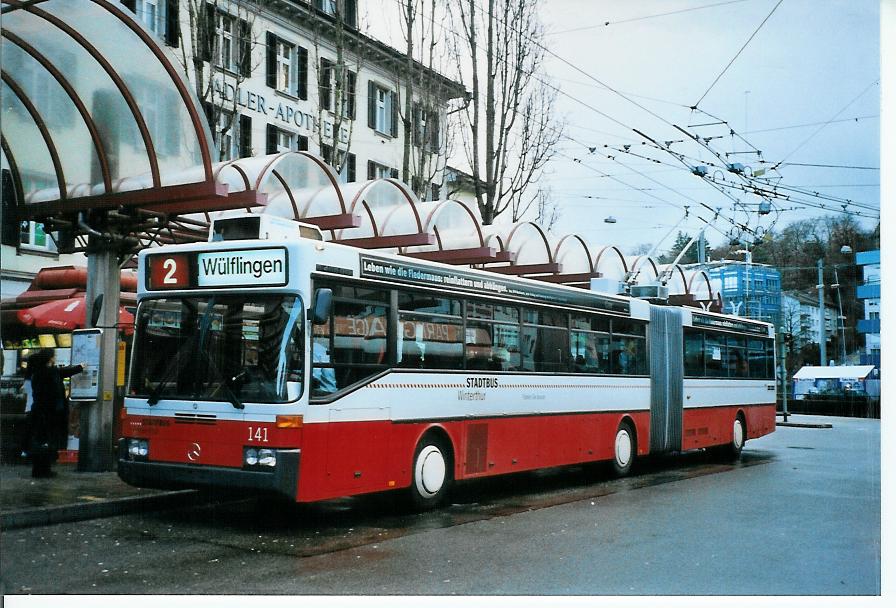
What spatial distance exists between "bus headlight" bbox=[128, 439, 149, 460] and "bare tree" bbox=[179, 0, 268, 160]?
8851 millimetres

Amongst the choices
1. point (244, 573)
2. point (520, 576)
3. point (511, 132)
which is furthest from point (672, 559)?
point (511, 132)

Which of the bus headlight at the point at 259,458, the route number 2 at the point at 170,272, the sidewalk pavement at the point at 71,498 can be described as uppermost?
the route number 2 at the point at 170,272

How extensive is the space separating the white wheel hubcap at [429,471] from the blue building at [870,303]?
16.2 feet

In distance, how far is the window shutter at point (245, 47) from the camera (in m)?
19.1

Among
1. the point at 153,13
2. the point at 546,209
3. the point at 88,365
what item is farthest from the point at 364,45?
the point at 88,365

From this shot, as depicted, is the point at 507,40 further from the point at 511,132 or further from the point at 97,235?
the point at 97,235

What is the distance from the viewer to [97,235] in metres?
13.4

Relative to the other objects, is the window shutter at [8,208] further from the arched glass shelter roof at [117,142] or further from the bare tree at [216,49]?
the bare tree at [216,49]

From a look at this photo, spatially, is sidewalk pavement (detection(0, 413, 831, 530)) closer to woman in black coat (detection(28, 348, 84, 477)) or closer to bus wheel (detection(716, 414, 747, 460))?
woman in black coat (detection(28, 348, 84, 477))

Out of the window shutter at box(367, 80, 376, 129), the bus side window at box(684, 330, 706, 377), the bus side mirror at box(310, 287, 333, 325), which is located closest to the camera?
the bus side mirror at box(310, 287, 333, 325)

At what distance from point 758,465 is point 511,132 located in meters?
9.62

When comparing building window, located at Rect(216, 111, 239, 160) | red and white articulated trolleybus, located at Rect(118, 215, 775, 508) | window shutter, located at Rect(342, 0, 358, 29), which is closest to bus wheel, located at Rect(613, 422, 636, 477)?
red and white articulated trolleybus, located at Rect(118, 215, 775, 508)

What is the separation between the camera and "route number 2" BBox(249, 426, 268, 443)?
9.70m

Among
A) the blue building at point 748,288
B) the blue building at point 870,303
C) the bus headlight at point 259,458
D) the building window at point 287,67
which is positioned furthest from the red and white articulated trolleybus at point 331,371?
the building window at point 287,67
